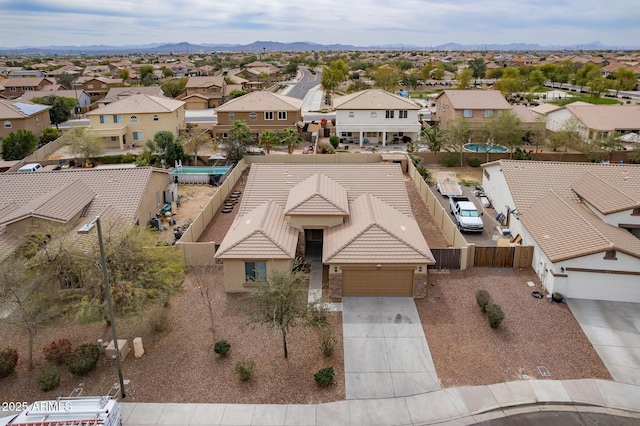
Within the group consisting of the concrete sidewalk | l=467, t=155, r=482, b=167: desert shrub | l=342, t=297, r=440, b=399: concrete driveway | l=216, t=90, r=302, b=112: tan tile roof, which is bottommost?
the concrete sidewalk

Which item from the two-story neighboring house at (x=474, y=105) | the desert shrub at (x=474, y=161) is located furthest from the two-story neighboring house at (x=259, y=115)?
the desert shrub at (x=474, y=161)

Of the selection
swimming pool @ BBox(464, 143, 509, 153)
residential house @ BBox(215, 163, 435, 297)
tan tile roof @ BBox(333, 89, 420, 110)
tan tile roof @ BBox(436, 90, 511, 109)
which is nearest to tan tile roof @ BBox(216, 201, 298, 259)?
residential house @ BBox(215, 163, 435, 297)

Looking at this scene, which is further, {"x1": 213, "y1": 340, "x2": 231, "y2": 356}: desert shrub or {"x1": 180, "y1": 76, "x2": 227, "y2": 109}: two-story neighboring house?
{"x1": 180, "y1": 76, "x2": 227, "y2": 109}: two-story neighboring house

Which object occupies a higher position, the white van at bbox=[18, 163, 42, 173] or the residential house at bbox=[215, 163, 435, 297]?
the residential house at bbox=[215, 163, 435, 297]

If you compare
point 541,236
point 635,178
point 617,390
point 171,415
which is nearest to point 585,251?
point 541,236

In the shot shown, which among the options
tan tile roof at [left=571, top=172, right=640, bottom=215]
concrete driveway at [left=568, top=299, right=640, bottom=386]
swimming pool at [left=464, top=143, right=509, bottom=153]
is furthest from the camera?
swimming pool at [left=464, top=143, right=509, bottom=153]

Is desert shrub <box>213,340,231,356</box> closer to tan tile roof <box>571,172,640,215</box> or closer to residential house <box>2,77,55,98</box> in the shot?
tan tile roof <box>571,172,640,215</box>

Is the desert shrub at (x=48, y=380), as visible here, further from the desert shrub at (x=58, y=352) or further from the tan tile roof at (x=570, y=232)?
the tan tile roof at (x=570, y=232)

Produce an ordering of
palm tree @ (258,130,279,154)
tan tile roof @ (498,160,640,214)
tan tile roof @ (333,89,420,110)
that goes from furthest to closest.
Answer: tan tile roof @ (333,89,420,110), palm tree @ (258,130,279,154), tan tile roof @ (498,160,640,214)
